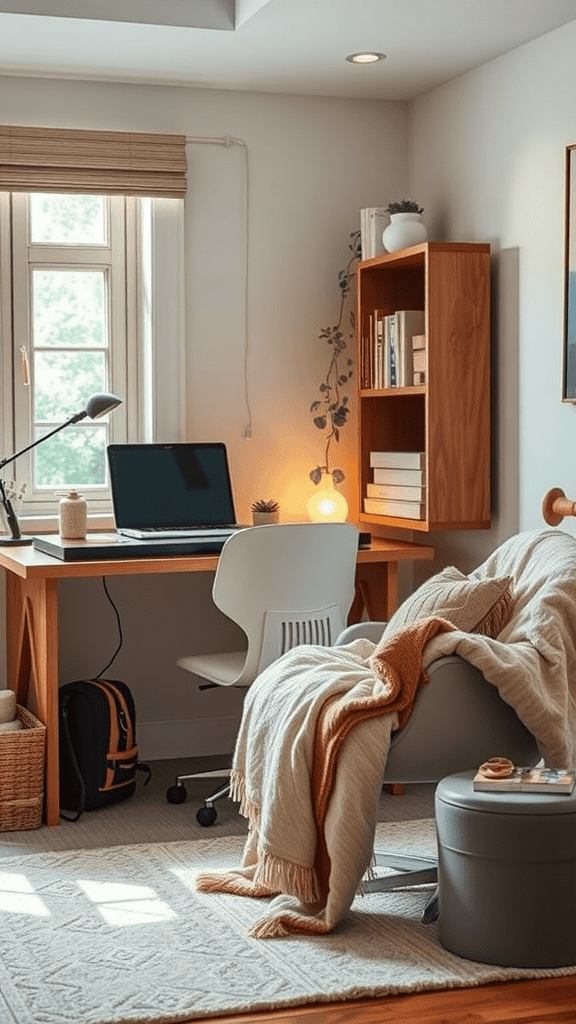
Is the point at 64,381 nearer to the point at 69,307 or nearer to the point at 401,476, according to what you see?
the point at 69,307

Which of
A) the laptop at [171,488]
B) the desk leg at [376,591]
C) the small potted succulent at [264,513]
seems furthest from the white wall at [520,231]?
the laptop at [171,488]

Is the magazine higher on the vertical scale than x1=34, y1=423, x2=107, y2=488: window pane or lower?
lower

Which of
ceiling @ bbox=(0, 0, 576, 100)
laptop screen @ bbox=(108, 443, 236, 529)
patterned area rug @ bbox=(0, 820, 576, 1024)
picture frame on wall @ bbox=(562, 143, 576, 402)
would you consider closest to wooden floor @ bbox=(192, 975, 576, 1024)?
patterned area rug @ bbox=(0, 820, 576, 1024)

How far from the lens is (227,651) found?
461 cm

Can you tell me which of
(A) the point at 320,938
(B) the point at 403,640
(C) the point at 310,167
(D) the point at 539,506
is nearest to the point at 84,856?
(A) the point at 320,938

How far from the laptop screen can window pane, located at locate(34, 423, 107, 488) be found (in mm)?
333

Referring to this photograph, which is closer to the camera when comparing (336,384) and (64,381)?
(64,381)

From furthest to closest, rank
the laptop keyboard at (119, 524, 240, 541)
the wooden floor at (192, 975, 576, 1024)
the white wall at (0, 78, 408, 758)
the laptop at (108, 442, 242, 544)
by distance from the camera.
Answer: the white wall at (0, 78, 408, 758), the laptop at (108, 442, 242, 544), the laptop keyboard at (119, 524, 240, 541), the wooden floor at (192, 975, 576, 1024)

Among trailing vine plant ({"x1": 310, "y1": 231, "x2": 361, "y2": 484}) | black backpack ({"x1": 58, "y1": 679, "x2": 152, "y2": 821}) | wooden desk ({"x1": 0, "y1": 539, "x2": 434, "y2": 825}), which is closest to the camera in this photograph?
wooden desk ({"x1": 0, "y1": 539, "x2": 434, "y2": 825})

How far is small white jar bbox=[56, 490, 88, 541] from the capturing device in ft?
13.1

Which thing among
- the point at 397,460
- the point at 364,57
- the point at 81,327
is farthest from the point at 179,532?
the point at 364,57

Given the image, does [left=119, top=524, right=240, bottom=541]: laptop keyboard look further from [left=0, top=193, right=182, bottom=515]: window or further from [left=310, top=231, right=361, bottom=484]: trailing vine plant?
[left=310, top=231, right=361, bottom=484]: trailing vine plant

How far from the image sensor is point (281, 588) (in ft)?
12.0

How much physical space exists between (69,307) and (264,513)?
0.93 m
